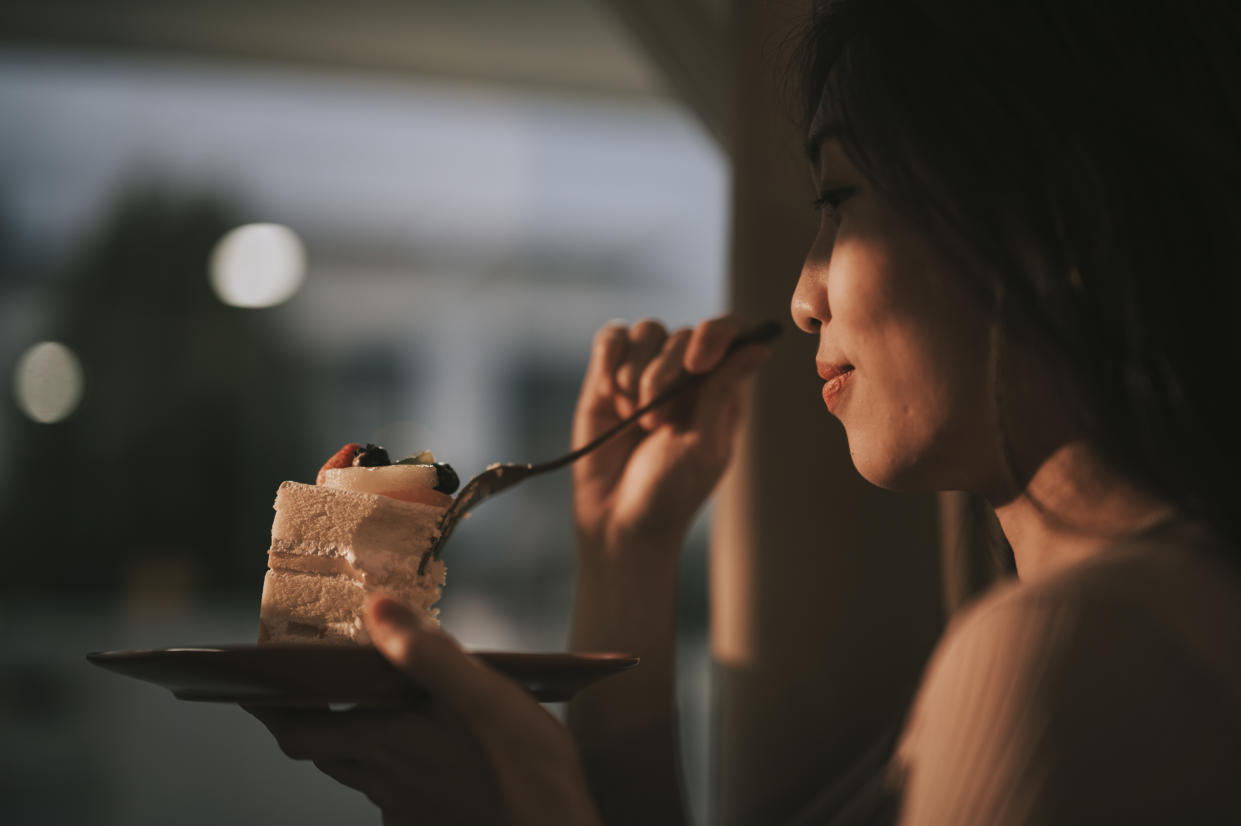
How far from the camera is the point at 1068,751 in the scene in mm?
471

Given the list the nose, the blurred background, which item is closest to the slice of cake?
the nose

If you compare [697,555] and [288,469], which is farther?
[288,469]

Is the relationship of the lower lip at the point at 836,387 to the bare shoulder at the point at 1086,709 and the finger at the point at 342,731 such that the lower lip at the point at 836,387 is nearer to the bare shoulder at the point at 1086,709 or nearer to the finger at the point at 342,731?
the bare shoulder at the point at 1086,709

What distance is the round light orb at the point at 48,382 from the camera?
112 inches

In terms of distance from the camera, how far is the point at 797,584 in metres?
1.40

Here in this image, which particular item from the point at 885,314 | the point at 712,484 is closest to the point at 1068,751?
the point at 885,314

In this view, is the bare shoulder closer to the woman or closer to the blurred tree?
the woman

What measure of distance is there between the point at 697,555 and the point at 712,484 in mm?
1276

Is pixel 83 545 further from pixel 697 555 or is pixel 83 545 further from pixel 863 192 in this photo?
pixel 863 192

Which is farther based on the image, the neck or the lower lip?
the lower lip

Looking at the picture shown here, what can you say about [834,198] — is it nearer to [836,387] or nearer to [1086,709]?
[836,387]

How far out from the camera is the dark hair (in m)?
0.60

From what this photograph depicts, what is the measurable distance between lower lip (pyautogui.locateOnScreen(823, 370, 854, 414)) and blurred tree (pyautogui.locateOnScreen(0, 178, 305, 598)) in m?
2.36

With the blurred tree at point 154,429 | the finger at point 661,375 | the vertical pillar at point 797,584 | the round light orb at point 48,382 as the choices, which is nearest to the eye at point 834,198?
the finger at point 661,375
